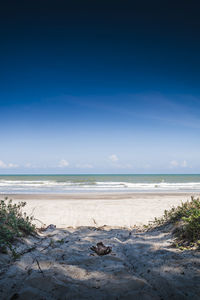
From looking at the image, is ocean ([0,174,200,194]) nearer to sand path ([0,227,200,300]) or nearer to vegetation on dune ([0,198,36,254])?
vegetation on dune ([0,198,36,254])

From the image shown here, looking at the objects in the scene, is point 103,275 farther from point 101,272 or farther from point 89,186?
point 89,186

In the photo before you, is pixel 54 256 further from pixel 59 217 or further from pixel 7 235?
pixel 59 217

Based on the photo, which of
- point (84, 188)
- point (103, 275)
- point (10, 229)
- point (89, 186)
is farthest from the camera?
point (89, 186)

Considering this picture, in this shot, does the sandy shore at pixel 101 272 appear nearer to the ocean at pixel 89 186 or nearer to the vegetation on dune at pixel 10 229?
the vegetation on dune at pixel 10 229

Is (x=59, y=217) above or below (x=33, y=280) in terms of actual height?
below

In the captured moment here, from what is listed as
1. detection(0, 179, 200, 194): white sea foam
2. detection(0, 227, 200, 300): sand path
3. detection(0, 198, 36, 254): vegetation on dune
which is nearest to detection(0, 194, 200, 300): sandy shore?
detection(0, 227, 200, 300): sand path

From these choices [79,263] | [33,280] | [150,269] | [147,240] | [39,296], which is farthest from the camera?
[147,240]

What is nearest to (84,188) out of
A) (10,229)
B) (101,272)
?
(10,229)

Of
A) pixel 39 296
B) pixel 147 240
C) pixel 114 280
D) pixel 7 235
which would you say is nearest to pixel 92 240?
pixel 147 240

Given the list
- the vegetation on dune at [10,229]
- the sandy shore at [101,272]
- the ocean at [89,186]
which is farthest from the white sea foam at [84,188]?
the sandy shore at [101,272]

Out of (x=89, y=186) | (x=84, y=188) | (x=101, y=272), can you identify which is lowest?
(x=89, y=186)

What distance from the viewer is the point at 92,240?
14.5ft

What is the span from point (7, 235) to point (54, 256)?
91 centimetres

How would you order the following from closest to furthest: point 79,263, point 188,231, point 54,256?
point 79,263 → point 54,256 → point 188,231
